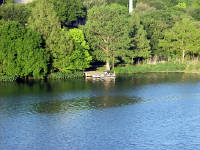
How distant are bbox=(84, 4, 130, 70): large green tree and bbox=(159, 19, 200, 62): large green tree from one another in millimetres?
14027

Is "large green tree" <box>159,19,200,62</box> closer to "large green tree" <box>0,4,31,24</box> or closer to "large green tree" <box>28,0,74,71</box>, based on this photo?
"large green tree" <box>28,0,74,71</box>

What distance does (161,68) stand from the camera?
11231 centimetres

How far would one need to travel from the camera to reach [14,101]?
7575 centimetres

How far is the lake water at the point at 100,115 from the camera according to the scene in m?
55.4

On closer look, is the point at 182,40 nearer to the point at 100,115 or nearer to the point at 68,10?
the point at 68,10

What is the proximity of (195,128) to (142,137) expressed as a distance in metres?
8.08

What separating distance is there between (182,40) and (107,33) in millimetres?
20713

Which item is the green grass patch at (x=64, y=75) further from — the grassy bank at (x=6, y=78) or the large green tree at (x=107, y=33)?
the large green tree at (x=107, y=33)

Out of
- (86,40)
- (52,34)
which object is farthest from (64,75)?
(86,40)

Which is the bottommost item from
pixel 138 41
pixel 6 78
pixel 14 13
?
pixel 6 78

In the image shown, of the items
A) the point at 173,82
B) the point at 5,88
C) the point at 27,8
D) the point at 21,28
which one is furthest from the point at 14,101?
the point at 27,8

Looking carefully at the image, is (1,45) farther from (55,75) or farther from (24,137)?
(24,137)

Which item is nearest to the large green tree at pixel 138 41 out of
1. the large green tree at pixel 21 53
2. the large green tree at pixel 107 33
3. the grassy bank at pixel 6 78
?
the large green tree at pixel 107 33

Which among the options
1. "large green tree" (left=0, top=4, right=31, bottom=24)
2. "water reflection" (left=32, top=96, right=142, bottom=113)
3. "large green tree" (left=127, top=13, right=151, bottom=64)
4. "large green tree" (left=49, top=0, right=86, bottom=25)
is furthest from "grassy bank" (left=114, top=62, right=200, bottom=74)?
"water reflection" (left=32, top=96, right=142, bottom=113)
